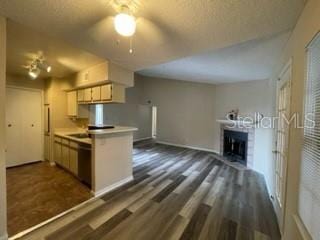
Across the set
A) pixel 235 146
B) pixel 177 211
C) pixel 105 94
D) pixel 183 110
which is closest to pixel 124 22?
pixel 105 94

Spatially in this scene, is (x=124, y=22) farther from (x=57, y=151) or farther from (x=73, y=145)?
(x=57, y=151)

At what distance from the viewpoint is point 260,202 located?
2709 mm

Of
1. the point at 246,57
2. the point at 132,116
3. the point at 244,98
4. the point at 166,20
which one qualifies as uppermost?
the point at 246,57

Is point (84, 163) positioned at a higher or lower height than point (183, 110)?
lower

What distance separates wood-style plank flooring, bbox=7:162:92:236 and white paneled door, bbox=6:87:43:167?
16.8 inches

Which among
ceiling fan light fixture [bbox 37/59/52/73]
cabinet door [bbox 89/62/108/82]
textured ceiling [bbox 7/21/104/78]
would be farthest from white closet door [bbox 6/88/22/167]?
cabinet door [bbox 89/62/108/82]

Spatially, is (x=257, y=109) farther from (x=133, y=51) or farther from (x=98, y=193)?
(x=98, y=193)

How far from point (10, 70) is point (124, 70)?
9.17 feet

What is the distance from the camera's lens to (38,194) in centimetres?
280

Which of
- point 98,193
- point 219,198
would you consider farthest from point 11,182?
point 219,198

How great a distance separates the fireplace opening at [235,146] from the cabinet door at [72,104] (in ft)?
15.3

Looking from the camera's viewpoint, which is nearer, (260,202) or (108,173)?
(260,202)

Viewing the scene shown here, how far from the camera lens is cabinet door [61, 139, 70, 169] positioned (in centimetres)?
368

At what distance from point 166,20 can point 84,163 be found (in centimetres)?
282
